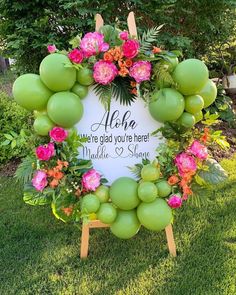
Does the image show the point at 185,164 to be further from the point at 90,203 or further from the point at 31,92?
the point at 31,92

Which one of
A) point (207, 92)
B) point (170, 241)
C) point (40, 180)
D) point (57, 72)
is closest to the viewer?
point (57, 72)

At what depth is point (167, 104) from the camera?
206 centimetres

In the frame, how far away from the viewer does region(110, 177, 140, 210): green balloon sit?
2135mm

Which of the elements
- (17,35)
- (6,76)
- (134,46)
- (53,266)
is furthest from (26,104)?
(6,76)

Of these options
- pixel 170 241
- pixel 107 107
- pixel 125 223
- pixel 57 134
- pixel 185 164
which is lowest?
pixel 170 241

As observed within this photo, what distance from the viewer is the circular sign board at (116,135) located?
2.21m

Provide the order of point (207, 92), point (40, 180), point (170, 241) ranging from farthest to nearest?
point (170, 241) → point (207, 92) → point (40, 180)

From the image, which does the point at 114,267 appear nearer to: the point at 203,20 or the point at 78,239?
the point at 78,239

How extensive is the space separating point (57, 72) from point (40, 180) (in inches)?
23.8

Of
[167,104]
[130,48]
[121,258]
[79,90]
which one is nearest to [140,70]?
[130,48]

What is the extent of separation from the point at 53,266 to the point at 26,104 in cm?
109

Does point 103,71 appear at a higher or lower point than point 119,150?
higher

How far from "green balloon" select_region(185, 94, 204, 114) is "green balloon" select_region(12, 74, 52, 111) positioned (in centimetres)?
79

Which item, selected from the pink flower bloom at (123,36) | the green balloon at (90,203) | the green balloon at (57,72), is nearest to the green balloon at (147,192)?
the green balloon at (90,203)
